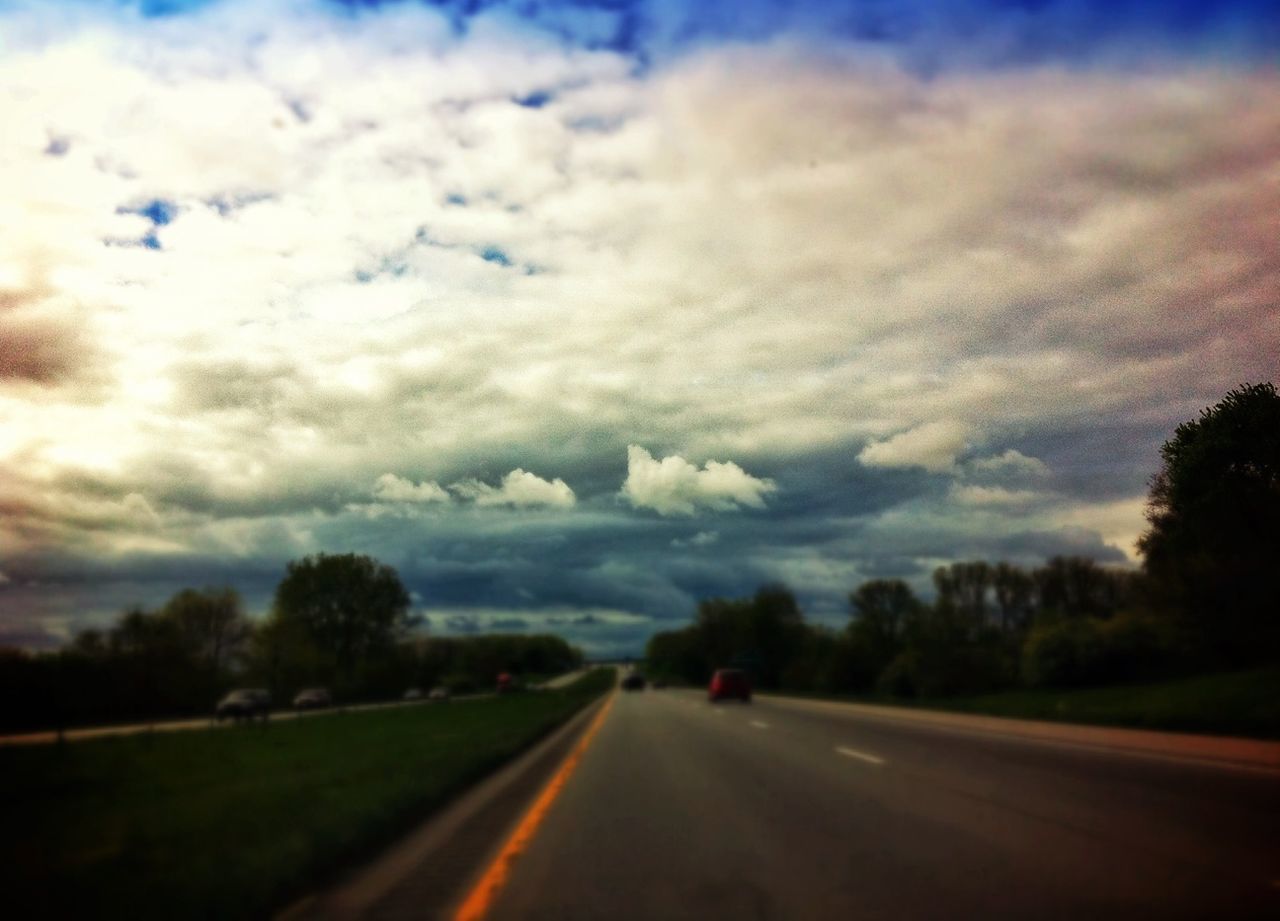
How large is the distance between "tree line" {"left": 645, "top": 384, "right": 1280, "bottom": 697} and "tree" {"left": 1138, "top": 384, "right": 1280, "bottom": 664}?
0.15 ft

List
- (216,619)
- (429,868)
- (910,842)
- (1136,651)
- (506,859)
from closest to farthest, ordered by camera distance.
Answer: (429,868)
(506,859)
(910,842)
(216,619)
(1136,651)

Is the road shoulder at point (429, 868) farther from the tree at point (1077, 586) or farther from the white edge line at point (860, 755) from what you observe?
the tree at point (1077, 586)

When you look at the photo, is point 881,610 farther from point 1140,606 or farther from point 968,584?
point 1140,606

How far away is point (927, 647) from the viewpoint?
210 ft

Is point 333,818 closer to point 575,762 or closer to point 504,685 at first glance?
point 575,762

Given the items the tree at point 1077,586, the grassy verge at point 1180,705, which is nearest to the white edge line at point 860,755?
the grassy verge at point 1180,705

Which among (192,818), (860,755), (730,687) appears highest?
(860,755)

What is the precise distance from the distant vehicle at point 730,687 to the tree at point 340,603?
24.1 meters

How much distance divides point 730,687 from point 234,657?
2407 centimetres

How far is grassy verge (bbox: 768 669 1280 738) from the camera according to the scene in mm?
23578

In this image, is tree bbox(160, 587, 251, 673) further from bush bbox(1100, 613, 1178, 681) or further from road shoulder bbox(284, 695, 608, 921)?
bush bbox(1100, 613, 1178, 681)

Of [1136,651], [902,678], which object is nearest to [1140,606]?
[1136,651]

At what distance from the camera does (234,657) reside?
44.4 m

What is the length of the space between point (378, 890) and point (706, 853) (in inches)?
114
